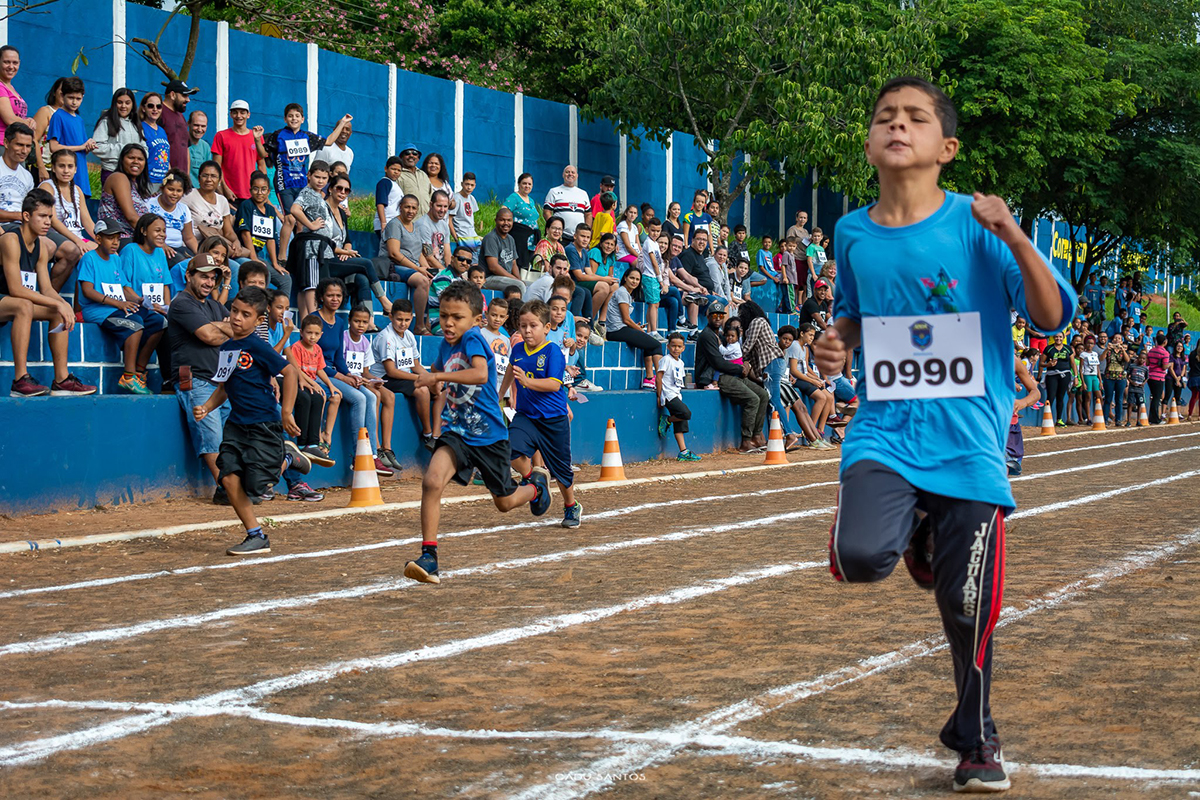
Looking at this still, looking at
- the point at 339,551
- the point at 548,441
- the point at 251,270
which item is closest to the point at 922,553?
the point at 339,551

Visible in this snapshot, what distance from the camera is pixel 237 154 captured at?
1691 centimetres

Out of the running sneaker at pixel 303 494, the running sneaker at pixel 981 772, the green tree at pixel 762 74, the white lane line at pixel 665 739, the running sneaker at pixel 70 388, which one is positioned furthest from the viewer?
the green tree at pixel 762 74

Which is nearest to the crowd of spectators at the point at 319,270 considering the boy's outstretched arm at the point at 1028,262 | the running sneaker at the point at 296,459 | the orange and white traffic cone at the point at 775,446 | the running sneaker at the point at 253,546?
the running sneaker at the point at 296,459

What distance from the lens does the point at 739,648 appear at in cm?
644

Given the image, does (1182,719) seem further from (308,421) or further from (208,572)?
(308,421)

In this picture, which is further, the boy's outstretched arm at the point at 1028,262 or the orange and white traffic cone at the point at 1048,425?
the orange and white traffic cone at the point at 1048,425

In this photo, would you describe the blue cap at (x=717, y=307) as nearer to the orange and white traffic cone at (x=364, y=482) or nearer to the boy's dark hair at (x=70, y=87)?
the orange and white traffic cone at (x=364, y=482)

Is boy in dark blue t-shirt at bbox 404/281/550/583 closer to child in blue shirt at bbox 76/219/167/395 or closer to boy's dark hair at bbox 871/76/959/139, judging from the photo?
boy's dark hair at bbox 871/76/959/139

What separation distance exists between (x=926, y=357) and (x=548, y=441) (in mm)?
7466

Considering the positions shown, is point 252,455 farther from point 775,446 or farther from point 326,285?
point 775,446

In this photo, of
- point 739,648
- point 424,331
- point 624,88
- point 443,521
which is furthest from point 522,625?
point 624,88

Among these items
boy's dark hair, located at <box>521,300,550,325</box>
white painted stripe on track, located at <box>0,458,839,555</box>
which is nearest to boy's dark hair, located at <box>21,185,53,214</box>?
white painted stripe on track, located at <box>0,458,839,555</box>

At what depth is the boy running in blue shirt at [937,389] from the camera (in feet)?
13.8

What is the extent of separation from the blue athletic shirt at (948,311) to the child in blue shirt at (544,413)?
702 cm
